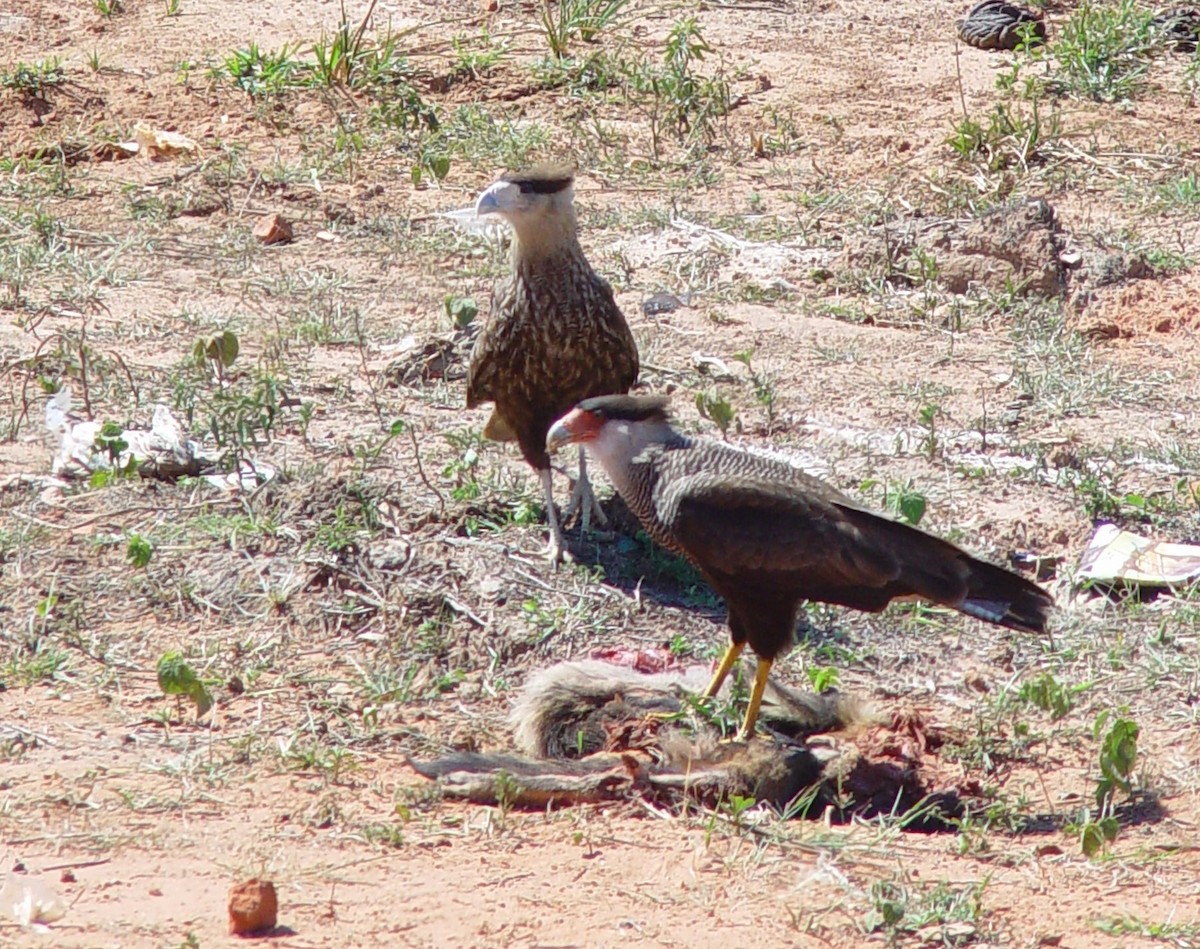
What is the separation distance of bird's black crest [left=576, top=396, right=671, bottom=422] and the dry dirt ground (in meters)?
0.70

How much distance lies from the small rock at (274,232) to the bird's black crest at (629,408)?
12.7 feet

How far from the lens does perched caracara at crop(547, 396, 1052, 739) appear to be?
4527 millimetres

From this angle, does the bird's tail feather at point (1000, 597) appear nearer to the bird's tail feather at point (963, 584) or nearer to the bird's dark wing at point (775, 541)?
the bird's tail feather at point (963, 584)

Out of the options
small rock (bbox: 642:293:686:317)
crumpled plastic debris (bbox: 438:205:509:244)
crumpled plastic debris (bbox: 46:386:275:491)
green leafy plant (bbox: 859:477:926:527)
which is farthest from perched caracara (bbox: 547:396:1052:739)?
crumpled plastic debris (bbox: 438:205:509:244)

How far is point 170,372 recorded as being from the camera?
6.72 m

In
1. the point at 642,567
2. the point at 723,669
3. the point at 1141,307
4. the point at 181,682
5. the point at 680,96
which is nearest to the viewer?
the point at 181,682

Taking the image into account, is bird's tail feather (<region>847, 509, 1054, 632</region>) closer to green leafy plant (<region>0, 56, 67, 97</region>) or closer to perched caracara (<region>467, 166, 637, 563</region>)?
perched caracara (<region>467, 166, 637, 563</region>)

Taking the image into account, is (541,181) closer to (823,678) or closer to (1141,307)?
(823,678)

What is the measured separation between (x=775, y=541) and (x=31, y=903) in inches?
78.3

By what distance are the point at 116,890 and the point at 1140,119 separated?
7.59m

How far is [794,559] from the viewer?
4523 mm

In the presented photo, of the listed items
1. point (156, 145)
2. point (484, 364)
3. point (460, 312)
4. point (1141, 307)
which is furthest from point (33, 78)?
point (1141, 307)

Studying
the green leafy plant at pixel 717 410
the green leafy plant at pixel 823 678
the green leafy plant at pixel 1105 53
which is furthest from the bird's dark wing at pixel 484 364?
the green leafy plant at pixel 1105 53

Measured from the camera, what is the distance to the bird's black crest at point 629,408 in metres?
4.84
